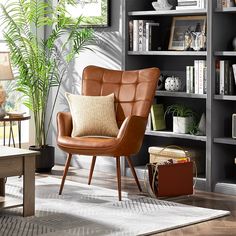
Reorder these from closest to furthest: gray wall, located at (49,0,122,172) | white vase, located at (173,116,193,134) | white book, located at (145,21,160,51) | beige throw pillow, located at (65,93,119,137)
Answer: beige throw pillow, located at (65,93,119,137), white vase, located at (173,116,193,134), white book, located at (145,21,160,51), gray wall, located at (49,0,122,172)

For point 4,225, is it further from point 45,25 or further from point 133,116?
point 45,25

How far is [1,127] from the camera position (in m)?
7.27

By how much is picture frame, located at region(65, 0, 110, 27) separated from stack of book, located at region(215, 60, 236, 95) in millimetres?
1414

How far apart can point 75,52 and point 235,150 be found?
183 centimetres

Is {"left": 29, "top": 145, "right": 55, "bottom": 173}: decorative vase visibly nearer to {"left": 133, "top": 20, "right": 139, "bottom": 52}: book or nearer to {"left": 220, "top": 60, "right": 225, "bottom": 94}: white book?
{"left": 133, "top": 20, "right": 139, "bottom": 52}: book

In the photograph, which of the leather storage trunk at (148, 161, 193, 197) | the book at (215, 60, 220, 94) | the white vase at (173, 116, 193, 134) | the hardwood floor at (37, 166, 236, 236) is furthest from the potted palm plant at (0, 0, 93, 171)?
the leather storage trunk at (148, 161, 193, 197)

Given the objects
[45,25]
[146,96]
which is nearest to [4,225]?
[146,96]

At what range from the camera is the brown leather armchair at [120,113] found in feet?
17.6

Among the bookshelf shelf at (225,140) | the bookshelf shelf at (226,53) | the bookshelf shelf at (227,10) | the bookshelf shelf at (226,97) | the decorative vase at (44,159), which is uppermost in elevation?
the bookshelf shelf at (227,10)

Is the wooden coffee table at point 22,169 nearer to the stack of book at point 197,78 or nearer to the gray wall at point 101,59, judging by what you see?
the stack of book at point 197,78

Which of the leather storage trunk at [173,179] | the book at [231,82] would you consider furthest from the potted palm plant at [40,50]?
the leather storage trunk at [173,179]

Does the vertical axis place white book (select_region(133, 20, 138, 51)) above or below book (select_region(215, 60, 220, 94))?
above

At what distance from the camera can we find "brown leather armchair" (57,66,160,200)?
17.6 ft

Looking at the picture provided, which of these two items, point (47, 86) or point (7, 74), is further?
point (47, 86)
